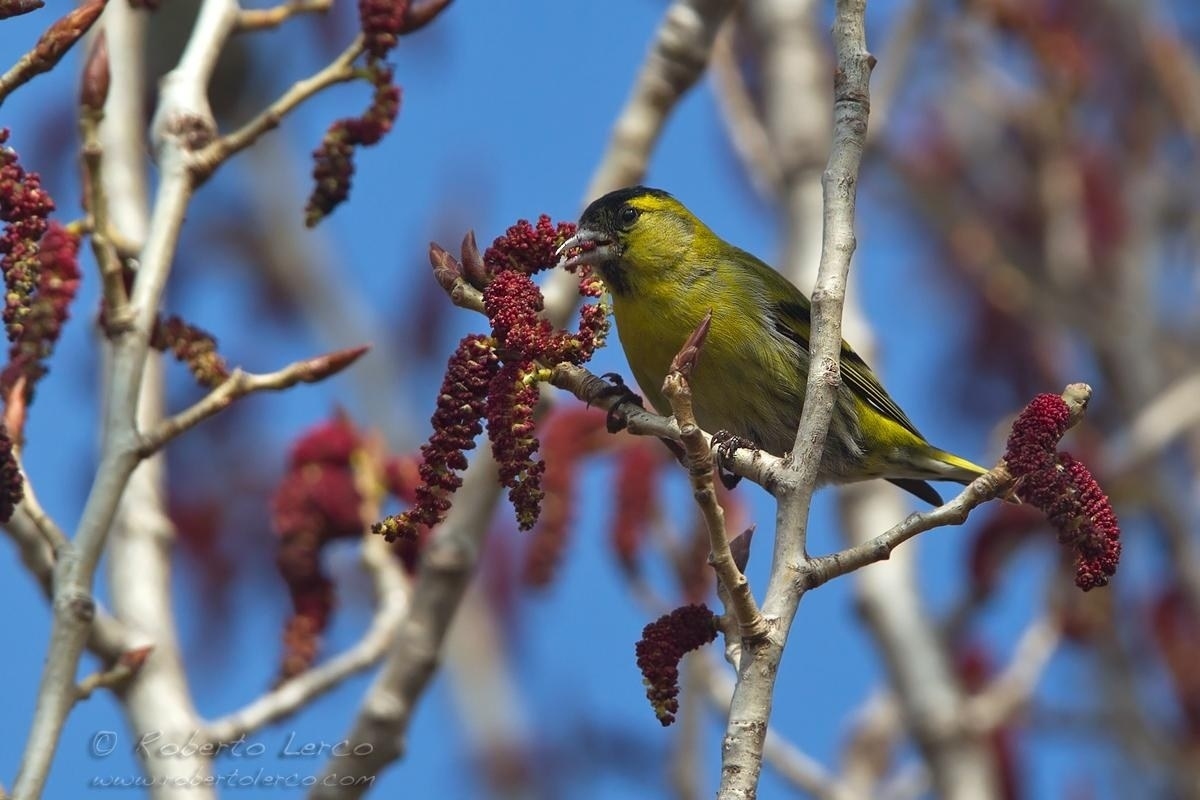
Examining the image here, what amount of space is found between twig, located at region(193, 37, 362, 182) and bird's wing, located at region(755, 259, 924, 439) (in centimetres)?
210

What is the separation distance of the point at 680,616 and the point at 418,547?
2062 millimetres

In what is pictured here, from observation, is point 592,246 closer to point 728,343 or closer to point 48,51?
point 728,343

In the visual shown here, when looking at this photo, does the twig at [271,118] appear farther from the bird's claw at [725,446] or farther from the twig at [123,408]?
the bird's claw at [725,446]

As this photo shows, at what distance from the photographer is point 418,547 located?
4.61m

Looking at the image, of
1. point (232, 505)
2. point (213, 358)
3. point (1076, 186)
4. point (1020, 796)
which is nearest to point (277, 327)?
point (232, 505)

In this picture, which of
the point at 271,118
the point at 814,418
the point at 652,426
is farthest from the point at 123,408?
the point at 814,418

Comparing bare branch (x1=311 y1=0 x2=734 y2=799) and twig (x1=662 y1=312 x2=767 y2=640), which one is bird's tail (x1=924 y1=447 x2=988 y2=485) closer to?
bare branch (x1=311 y1=0 x2=734 y2=799)

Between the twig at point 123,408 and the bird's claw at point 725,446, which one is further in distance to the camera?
the bird's claw at point 725,446

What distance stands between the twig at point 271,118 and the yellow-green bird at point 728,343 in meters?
1.23

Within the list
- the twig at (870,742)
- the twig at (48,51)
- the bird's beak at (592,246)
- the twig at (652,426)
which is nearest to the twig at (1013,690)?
the twig at (870,742)

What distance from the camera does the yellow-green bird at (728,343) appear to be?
4902 millimetres

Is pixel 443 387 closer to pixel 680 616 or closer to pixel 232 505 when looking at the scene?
pixel 680 616

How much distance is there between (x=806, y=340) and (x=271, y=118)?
7.68ft

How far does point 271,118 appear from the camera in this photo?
352 centimetres
